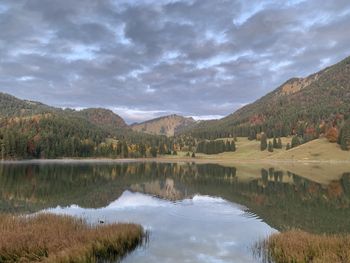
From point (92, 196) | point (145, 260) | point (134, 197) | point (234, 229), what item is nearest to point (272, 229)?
point (234, 229)

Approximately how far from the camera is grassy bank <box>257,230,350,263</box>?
20812mm

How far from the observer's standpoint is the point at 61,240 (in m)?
22.7

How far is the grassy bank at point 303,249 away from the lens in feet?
68.3

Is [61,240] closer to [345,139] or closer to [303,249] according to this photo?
[303,249]

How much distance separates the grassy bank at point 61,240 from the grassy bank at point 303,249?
842cm

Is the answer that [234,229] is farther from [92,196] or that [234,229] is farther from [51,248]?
[92,196]

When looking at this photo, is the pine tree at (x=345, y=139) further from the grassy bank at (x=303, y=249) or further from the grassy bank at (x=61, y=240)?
the grassy bank at (x=61, y=240)

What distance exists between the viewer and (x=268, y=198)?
184ft

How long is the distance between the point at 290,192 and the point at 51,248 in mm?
49119

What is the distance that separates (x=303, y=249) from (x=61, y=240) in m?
13.4

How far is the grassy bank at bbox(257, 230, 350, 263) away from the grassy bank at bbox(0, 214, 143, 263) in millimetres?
8417

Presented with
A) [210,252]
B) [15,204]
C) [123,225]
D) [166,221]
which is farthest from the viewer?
[15,204]

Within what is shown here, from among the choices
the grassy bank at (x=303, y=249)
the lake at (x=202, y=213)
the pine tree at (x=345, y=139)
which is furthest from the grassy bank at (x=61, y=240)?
the pine tree at (x=345, y=139)

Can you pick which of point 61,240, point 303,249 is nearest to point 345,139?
point 303,249
